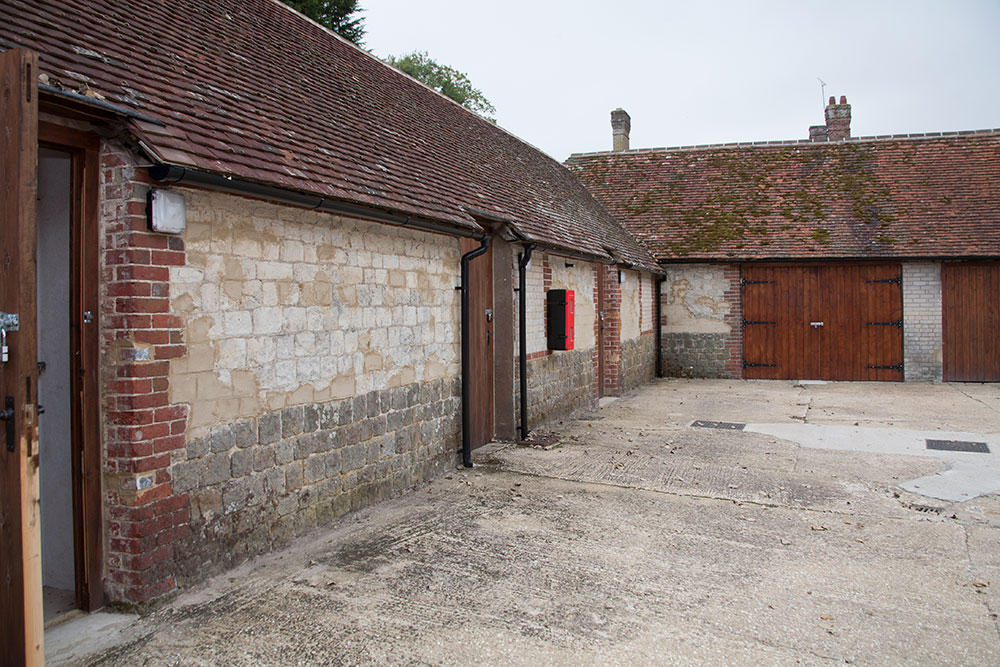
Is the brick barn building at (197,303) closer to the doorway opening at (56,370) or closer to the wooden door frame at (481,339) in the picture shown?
the doorway opening at (56,370)

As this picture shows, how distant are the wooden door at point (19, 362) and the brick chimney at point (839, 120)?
20659 mm

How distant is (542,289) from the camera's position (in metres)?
9.98

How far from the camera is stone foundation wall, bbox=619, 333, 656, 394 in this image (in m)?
14.2

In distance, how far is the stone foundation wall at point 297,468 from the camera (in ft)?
14.5

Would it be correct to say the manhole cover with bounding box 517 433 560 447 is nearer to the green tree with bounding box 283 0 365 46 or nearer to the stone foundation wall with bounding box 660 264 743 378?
the stone foundation wall with bounding box 660 264 743 378

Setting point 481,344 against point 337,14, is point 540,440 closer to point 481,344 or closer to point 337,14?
point 481,344

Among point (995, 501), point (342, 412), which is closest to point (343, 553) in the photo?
point (342, 412)

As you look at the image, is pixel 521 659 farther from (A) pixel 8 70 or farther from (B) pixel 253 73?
(B) pixel 253 73

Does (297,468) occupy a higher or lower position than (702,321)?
lower

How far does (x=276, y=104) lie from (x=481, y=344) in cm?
362

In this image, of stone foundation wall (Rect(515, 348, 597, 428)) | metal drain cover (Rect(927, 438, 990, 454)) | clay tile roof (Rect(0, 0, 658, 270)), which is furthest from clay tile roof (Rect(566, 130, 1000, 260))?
metal drain cover (Rect(927, 438, 990, 454))

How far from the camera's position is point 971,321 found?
15.5 metres

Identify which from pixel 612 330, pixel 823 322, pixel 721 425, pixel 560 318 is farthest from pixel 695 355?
pixel 560 318

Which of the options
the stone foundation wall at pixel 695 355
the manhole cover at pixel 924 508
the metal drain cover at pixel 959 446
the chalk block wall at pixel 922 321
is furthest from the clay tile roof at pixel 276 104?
the chalk block wall at pixel 922 321
